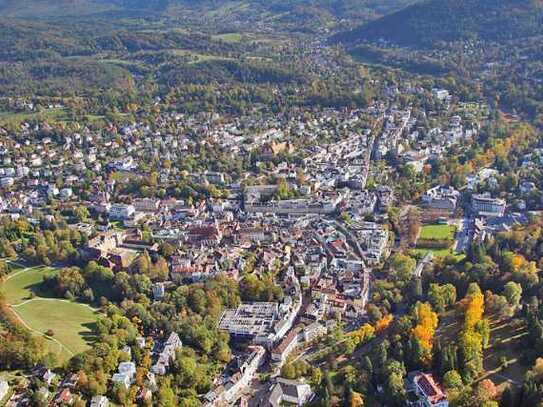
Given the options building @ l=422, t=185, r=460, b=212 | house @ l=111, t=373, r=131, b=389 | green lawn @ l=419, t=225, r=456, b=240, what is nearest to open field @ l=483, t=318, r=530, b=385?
green lawn @ l=419, t=225, r=456, b=240

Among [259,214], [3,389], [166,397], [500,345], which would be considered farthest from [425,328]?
[259,214]

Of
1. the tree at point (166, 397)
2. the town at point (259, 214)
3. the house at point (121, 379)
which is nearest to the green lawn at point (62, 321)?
the town at point (259, 214)

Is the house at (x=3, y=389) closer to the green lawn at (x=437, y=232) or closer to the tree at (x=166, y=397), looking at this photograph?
the tree at (x=166, y=397)

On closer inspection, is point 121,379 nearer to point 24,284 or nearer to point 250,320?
point 250,320

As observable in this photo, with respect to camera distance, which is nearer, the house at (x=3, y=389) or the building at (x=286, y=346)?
the house at (x=3, y=389)

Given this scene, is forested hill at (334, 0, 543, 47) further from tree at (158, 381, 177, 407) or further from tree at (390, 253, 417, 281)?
tree at (158, 381, 177, 407)

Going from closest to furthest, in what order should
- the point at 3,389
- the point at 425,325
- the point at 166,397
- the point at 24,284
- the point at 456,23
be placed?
the point at 3,389, the point at 166,397, the point at 425,325, the point at 24,284, the point at 456,23

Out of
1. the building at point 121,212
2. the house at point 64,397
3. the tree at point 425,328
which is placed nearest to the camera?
the house at point 64,397
